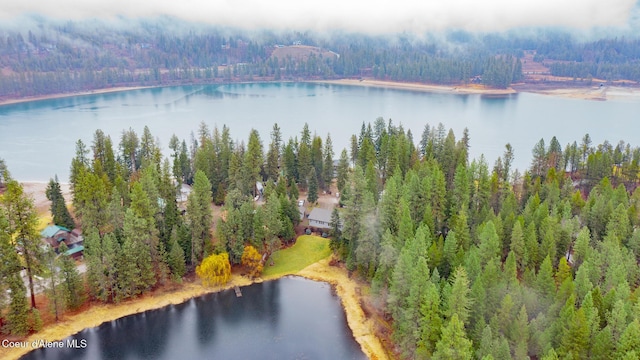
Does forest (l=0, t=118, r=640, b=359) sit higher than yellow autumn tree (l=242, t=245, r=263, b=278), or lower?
higher

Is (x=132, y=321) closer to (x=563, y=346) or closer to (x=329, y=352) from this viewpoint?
(x=329, y=352)

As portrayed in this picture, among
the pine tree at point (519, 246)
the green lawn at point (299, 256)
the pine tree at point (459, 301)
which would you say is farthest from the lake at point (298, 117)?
the pine tree at point (459, 301)

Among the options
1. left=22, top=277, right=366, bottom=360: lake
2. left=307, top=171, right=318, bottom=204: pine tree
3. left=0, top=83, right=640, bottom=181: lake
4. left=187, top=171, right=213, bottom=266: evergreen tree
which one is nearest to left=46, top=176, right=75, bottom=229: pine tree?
left=187, top=171, right=213, bottom=266: evergreen tree

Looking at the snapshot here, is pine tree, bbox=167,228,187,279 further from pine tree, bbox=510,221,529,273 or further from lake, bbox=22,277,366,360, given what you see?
pine tree, bbox=510,221,529,273

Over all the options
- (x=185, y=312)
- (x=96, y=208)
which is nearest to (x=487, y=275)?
(x=185, y=312)

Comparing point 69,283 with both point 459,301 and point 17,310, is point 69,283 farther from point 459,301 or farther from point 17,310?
point 459,301

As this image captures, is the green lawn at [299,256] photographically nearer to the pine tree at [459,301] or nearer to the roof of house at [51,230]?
the pine tree at [459,301]
